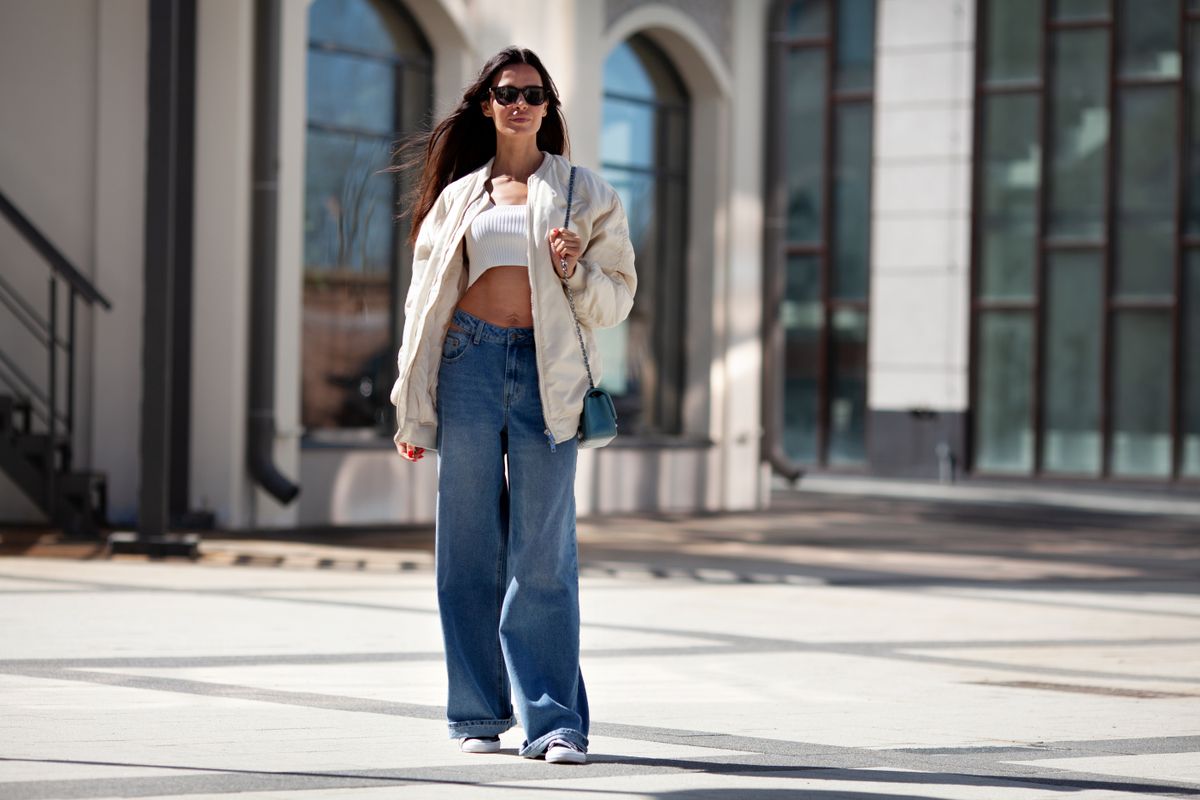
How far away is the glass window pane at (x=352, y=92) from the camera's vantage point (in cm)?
1503

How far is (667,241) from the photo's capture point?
1877 cm

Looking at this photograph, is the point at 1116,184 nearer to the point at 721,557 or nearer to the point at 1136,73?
the point at 1136,73

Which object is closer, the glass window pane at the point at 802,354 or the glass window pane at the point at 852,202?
the glass window pane at the point at 852,202

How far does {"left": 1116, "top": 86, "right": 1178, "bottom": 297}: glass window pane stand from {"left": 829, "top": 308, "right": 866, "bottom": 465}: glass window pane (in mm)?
3583

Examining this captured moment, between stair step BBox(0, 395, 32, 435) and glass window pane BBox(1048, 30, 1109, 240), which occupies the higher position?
glass window pane BBox(1048, 30, 1109, 240)

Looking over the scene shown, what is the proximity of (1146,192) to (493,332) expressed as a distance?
2105 centimetres

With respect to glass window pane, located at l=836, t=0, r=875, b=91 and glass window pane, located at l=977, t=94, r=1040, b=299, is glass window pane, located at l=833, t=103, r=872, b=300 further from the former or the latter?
glass window pane, located at l=977, t=94, r=1040, b=299

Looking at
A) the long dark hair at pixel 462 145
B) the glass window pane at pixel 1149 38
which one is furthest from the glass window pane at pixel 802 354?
the long dark hair at pixel 462 145

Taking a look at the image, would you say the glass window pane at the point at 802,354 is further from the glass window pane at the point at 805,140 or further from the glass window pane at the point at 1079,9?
the glass window pane at the point at 1079,9

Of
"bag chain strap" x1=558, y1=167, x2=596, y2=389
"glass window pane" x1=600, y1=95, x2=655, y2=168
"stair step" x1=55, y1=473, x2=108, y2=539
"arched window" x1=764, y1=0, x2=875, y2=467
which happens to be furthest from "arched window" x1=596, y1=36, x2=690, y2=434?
"bag chain strap" x1=558, y1=167, x2=596, y2=389

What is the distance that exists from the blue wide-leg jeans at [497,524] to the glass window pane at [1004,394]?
69.7 ft

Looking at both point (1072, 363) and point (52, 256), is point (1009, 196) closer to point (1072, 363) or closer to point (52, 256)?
→ point (1072, 363)

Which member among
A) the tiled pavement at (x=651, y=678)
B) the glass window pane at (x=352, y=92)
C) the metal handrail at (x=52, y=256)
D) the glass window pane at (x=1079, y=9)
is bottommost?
the tiled pavement at (x=651, y=678)

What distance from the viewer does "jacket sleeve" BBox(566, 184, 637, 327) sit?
525cm
